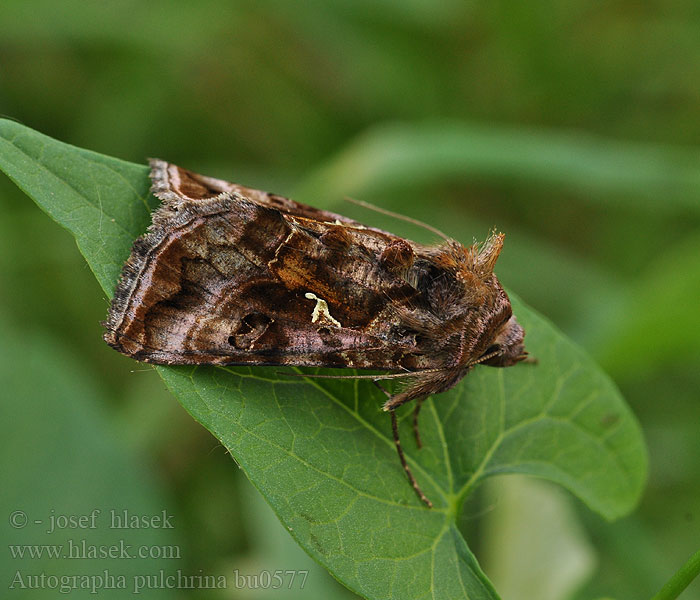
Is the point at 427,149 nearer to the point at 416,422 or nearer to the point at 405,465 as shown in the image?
the point at 416,422

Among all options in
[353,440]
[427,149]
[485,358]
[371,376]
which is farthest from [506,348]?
[427,149]

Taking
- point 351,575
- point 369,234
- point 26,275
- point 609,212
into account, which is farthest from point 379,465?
point 609,212

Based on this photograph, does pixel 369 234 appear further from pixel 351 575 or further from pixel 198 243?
pixel 351 575

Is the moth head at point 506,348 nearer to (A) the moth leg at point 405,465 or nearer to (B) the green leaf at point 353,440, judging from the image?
(B) the green leaf at point 353,440

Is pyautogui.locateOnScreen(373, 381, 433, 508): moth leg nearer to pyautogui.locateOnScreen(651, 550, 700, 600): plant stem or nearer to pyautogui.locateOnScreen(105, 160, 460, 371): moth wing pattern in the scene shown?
pyautogui.locateOnScreen(105, 160, 460, 371): moth wing pattern

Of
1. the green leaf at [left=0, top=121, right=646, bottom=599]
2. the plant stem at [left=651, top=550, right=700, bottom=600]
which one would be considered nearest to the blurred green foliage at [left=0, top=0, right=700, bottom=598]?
the green leaf at [left=0, top=121, right=646, bottom=599]

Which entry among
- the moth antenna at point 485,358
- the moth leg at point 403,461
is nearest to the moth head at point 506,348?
the moth antenna at point 485,358
